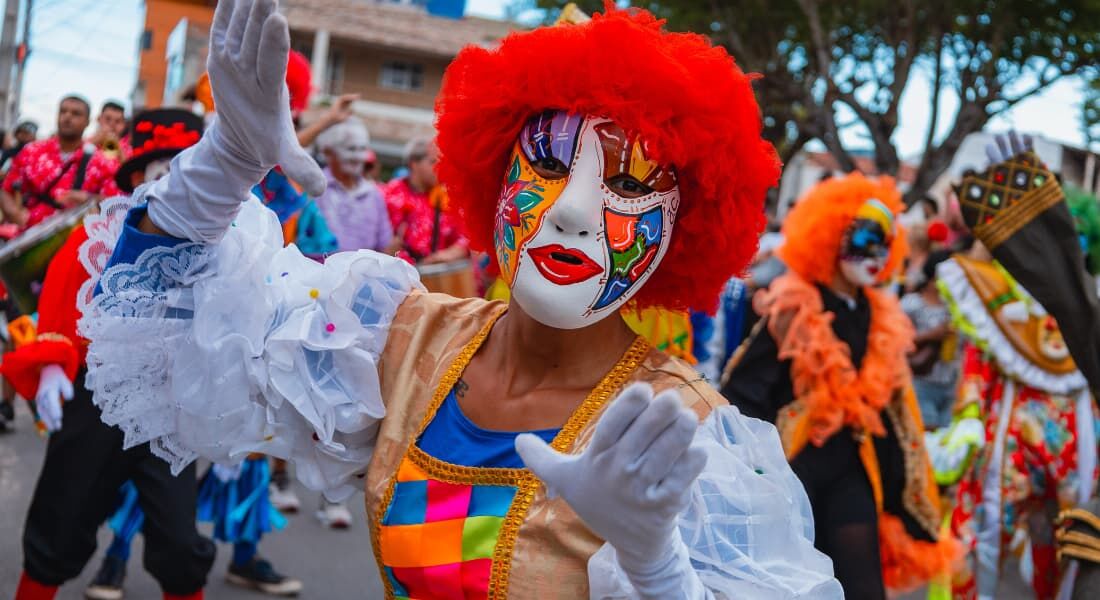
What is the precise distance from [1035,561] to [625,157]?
4.20 m

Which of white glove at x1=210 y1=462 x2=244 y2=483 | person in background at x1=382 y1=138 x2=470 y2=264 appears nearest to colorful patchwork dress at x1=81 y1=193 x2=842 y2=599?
white glove at x1=210 y1=462 x2=244 y2=483

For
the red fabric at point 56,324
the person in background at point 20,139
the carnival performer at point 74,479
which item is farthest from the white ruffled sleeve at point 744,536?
the person in background at point 20,139

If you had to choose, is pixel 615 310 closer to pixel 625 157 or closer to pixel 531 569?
pixel 625 157

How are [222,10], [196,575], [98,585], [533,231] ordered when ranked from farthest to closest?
[98,585]
[196,575]
[533,231]
[222,10]

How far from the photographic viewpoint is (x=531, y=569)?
2.03m

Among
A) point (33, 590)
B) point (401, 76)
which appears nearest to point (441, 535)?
point (33, 590)

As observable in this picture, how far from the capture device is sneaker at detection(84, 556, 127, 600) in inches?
187

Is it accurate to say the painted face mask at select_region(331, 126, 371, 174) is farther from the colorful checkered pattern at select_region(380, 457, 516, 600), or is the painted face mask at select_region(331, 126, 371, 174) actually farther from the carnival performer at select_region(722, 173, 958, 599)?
the colorful checkered pattern at select_region(380, 457, 516, 600)

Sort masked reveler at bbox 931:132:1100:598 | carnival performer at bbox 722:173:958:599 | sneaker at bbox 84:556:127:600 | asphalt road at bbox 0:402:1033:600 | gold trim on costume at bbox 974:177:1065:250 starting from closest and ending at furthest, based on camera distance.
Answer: gold trim on costume at bbox 974:177:1065:250, carnival performer at bbox 722:173:958:599, sneaker at bbox 84:556:127:600, asphalt road at bbox 0:402:1033:600, masked reveler at bbox 931:132:1100:598

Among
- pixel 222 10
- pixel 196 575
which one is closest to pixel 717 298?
pixel 222 10

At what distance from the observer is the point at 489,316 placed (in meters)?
2.44

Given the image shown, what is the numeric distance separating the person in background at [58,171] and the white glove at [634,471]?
3968 mm

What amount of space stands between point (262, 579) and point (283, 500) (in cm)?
143

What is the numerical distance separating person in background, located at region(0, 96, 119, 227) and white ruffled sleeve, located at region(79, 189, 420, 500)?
9.84 feet
